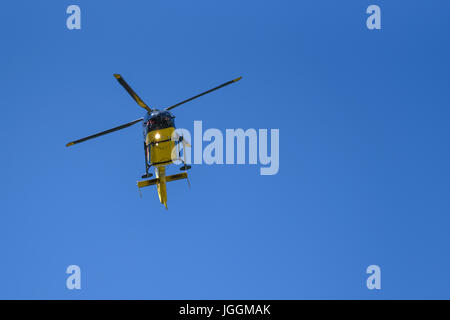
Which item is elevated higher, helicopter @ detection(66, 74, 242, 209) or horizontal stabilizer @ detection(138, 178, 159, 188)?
helicopter @ detection(66, 74, 242, 209)

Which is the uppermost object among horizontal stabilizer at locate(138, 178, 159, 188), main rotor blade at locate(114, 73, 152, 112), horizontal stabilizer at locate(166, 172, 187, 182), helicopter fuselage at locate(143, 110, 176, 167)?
main rotor blade at locate(114, 73, 152, 112)

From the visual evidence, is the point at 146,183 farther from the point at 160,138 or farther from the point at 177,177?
the point at 160,138

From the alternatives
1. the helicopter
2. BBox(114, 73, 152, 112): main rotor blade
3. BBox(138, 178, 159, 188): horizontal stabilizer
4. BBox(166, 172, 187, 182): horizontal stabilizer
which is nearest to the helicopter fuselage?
the helicopter

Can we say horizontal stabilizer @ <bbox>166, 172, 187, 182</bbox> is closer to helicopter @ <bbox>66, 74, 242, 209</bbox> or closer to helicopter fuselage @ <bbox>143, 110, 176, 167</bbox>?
helicopter @ <bbox>66, 74, 242, 209</bbox>

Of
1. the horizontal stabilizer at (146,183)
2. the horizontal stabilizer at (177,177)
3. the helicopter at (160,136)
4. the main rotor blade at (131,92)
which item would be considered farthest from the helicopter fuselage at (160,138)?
the horizontal stabilizer at (146,183)

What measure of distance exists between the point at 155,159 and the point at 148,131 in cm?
215

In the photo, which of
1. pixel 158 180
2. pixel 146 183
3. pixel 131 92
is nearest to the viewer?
pixel 131 92

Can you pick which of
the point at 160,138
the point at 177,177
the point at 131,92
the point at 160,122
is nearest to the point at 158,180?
the point at 177,177

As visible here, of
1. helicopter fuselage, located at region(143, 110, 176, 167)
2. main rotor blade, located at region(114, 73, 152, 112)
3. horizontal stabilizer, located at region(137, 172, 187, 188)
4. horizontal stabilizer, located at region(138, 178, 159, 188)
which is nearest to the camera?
main rotor blade, located at region(114, 73, 152, 112)

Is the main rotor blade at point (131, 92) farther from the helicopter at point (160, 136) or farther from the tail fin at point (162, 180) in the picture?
the tail fin at point (162, 180)

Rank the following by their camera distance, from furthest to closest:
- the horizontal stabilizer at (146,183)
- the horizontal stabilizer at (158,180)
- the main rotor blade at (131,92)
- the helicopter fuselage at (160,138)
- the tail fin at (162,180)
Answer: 1. the horizontal stabilizer at (146,183)
2. the horizontal stabilizer at (158,180)
3. the tail fin at (162,180)
4. the helicopter fuselage at (160,138)
5. the main rotor blade at (131,92)
